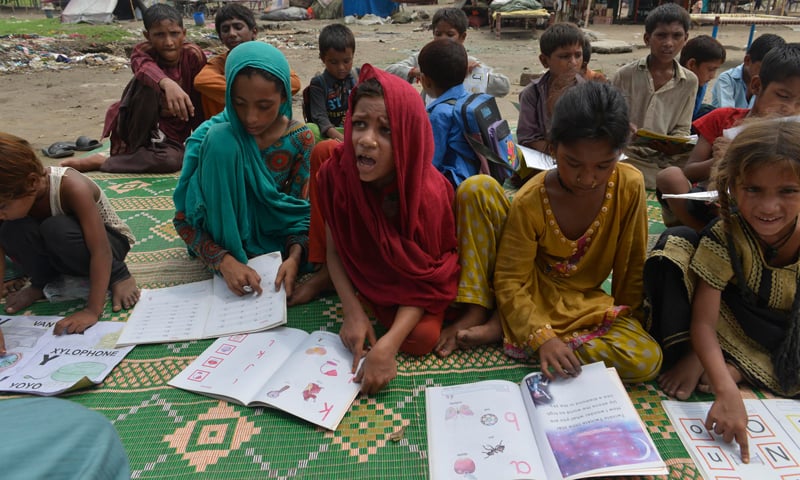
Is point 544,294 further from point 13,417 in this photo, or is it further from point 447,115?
point 13,417

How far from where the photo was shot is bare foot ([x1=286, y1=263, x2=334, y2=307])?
7.36ft

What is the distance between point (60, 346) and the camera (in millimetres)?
1916

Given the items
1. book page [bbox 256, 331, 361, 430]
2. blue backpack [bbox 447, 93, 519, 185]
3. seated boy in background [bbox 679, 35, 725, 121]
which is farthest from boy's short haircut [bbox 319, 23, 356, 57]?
seated boy in background [bbox 679, 35, 725, 121]

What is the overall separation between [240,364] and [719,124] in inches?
99.3

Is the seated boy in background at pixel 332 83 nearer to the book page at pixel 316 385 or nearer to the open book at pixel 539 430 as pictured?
the book page at pixel 316 385

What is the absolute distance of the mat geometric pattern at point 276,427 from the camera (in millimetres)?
1475

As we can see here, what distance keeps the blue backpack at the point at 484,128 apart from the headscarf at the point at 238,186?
2.85 ft

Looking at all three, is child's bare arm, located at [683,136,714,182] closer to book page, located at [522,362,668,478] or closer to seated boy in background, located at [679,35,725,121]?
seated boy in background, located at [679,35,725,121]

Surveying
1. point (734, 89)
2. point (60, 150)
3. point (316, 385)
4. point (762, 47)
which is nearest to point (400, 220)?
point (316, 385)

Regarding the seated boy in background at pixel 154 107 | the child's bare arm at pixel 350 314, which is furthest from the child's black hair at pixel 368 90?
the seated boy in background at pixel 154 107

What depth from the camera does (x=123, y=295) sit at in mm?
2217

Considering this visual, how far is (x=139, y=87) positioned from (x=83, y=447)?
11.8ft

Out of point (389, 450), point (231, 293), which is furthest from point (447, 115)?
point (389, 450)

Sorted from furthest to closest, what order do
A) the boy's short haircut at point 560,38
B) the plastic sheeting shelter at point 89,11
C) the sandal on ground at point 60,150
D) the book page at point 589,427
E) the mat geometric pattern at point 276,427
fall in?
the plastic sheeting shelter at point 89,11, the sandal on ground at point 60,150, the boy's short haircut at point 560,38, the mat geometric pattern at point 276,427, the book page at point 589,427
